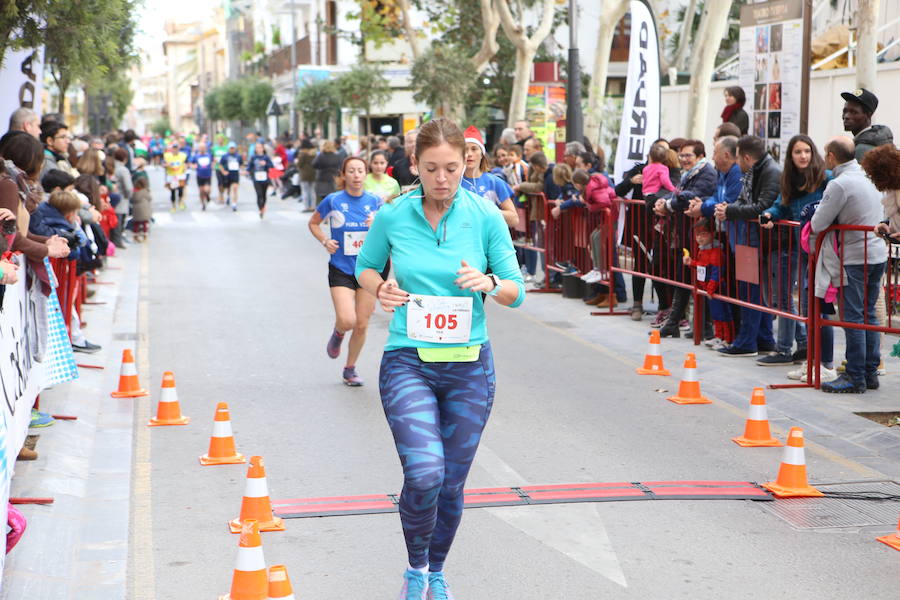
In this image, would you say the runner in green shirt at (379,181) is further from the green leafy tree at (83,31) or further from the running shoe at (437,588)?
the running shoe at (437,588)

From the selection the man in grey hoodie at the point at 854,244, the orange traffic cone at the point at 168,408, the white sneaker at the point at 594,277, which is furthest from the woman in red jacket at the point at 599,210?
the orange traffic cone at the point at 168,408

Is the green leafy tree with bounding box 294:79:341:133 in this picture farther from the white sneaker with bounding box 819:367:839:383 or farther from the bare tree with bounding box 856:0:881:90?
the white sneaker with bounding box 819:367:839:383

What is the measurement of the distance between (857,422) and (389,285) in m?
4.92

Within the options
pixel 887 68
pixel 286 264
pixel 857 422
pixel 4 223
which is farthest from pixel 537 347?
pixel 887 68

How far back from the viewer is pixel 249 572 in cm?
466

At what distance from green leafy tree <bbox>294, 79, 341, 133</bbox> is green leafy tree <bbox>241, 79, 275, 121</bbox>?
2191cm

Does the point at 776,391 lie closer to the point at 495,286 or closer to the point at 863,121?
the point at 863,121

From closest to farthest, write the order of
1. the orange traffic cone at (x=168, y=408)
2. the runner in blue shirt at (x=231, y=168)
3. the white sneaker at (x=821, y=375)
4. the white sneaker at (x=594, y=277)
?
the orange traffic cone at (x=168, y=408), the white sneaker at (x=821, y=375), the white sneaker at (x=594, y=277), the runner in blue shirt at (x=231, y=168)

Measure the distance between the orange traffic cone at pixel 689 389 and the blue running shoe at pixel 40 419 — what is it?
14.4 feet

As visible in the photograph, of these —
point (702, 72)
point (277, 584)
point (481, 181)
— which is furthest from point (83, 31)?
point (702, 72)

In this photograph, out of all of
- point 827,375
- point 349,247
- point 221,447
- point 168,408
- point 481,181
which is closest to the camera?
point 221,447

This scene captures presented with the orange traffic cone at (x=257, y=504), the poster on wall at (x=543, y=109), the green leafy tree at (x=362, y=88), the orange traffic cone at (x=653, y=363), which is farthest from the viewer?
the green leafy tree at (x=362, y=88)

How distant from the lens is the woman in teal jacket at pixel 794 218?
973cm

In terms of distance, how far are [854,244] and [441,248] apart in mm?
5340
